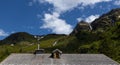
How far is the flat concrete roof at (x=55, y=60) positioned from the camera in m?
56.1

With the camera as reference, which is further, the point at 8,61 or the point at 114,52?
the point at 114,52

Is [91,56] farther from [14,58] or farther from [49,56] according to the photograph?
[14,58]

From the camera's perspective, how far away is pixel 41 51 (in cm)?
6131

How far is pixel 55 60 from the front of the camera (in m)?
57.6

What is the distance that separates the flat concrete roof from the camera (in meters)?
56.1

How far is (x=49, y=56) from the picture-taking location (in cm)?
5956

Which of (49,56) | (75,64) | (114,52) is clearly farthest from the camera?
(114,52)

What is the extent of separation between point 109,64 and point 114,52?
87.8 meters

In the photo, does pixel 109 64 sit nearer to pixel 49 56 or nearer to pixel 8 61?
pixel 49 56

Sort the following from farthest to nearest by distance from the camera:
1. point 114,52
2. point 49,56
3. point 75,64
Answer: point 114,52 → point 49,56 → point 75,64

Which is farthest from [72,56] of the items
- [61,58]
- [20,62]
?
[20,62]

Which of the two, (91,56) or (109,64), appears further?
(91,56)

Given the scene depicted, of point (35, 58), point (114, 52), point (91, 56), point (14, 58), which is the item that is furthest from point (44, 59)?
point (114, 52)

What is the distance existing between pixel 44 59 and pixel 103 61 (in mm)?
12053
